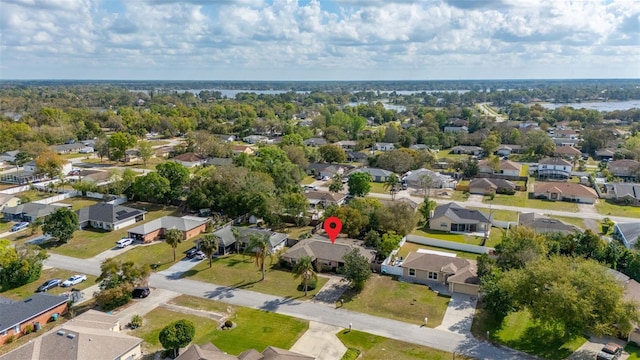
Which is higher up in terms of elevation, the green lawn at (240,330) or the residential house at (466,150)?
the green lawn at (240,330)

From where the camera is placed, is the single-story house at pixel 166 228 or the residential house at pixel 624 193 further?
the residential house at pixel 624 193

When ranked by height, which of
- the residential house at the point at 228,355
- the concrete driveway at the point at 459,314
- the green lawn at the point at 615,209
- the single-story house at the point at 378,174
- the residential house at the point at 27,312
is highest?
the residential house at the point at 228,355

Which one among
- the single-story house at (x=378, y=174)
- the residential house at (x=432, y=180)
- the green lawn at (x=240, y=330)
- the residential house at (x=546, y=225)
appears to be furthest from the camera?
the single-story house at (x=378, y=174)

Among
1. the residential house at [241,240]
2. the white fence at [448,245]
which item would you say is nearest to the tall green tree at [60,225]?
the residential house at [241,240]

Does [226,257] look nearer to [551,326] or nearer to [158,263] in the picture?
[158,263]

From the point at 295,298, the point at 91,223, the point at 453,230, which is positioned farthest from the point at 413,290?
the point at 91,223

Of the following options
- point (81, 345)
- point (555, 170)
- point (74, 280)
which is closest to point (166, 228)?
point (74, 280)

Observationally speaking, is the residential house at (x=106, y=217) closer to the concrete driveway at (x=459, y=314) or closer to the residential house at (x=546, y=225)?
the concrete driveway at (x=459, y=314)
